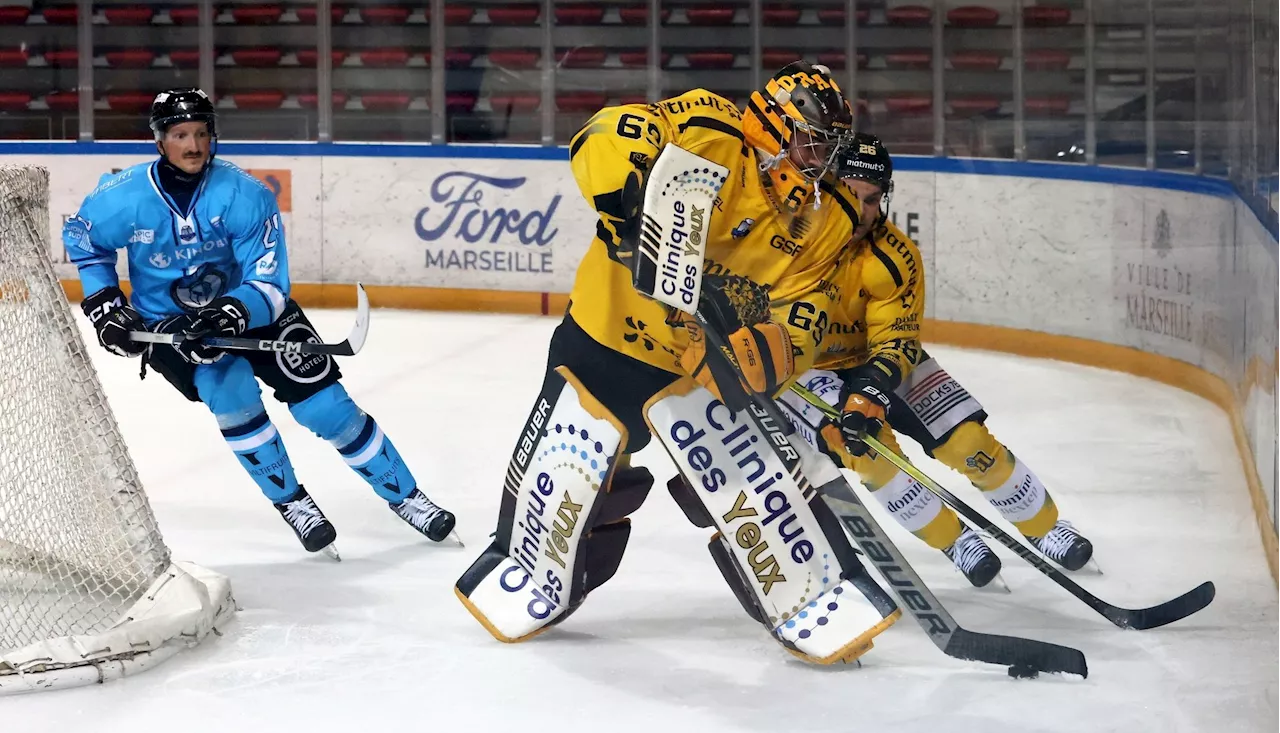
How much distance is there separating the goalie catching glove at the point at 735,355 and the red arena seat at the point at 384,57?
554 cm

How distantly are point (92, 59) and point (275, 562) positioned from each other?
541cm

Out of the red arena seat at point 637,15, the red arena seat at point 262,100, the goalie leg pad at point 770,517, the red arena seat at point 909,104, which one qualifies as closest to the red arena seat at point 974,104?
the red arena seat at point 909,104

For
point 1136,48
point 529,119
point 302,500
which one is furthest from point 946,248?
point 302,500

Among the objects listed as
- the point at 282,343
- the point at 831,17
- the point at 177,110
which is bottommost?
the point at 282,343

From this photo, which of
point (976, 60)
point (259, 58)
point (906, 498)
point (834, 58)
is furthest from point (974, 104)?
point (906, 498)

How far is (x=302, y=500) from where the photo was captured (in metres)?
3.64

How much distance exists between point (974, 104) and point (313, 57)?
3.41 metres

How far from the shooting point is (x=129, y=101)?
8211mm

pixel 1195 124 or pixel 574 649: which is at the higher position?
pixel 1195 124

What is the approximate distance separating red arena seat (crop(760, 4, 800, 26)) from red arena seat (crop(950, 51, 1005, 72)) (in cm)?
88

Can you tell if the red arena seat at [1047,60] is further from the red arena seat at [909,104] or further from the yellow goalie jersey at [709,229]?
the yellow goalie jersey at [709,229]

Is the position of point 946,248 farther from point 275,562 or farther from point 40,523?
point 40,523

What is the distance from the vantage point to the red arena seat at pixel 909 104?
701 cm

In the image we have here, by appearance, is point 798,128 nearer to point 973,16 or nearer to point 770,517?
point 770,517
